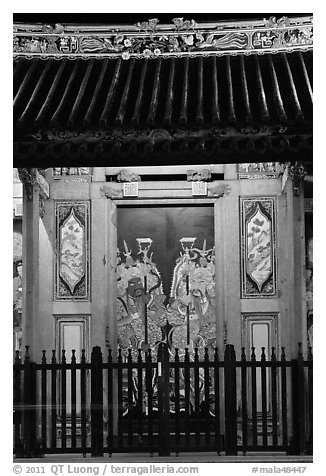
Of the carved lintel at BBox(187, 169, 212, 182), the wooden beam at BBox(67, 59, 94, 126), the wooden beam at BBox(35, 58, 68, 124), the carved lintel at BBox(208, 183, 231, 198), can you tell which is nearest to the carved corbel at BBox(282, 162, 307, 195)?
the carved lintel at BBox(208, 183, 231, 198)

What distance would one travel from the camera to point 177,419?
981cm

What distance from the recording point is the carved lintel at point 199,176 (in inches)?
465

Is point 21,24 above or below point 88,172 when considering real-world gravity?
above

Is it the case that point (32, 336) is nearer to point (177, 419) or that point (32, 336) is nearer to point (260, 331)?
point (177, 419)

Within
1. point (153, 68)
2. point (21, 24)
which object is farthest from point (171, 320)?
point (21, 24)

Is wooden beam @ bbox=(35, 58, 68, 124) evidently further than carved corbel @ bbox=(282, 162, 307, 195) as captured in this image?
No

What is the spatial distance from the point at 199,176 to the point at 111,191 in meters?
1.09

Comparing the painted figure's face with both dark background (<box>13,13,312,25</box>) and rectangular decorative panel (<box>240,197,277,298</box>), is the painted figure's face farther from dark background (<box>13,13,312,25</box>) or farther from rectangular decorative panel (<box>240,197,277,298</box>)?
dark background (<box>13,13,312,25</box>)

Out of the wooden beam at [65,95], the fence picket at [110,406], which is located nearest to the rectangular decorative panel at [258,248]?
the fence picket at [110,406]

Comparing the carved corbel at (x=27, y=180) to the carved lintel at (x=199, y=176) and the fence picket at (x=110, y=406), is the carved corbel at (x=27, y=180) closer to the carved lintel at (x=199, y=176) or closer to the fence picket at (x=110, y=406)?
the carved lintel at (x=199, y=176)

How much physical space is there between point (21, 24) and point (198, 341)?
4.31 m

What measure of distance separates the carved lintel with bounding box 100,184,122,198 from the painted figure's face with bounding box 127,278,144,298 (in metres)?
1.08

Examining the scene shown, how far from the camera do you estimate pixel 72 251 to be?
1189 centimetres

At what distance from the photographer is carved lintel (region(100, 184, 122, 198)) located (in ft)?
39.0
